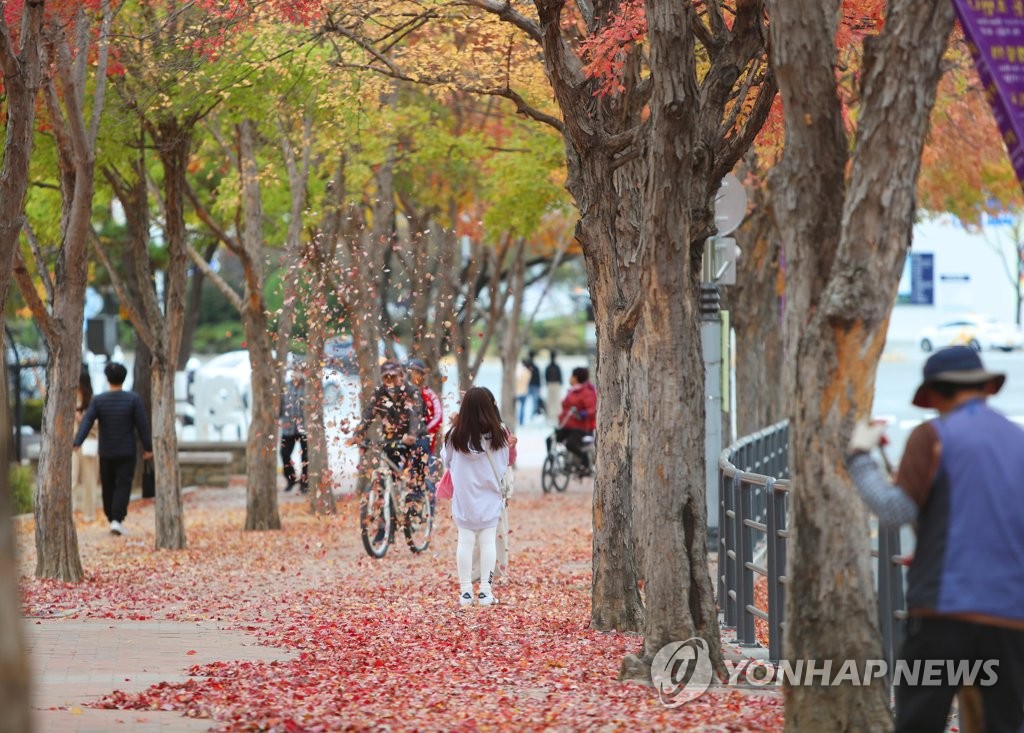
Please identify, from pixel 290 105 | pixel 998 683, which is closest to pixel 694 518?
pixel 998 683

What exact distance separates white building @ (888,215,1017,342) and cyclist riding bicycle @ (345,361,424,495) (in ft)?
174

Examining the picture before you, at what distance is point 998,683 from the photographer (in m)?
5.31

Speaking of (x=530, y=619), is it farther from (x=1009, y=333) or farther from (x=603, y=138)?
(x=1009, y=333)

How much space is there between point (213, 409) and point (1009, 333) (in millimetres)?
35689

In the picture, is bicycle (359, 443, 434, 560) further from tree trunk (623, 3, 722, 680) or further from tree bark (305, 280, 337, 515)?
tree trunk (623, 3, 722, 680)

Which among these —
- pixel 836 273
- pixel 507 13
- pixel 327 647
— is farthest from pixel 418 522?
pixel 836 273

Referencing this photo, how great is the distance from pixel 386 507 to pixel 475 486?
374 centimetres

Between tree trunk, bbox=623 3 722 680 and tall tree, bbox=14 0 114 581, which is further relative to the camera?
tall tree, bbox=14 0 114 581

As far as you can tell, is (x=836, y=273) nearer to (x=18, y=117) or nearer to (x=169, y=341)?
(x=18, y=117)

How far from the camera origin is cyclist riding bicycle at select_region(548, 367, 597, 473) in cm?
2606

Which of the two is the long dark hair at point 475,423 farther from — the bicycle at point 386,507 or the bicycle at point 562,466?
the bicycle at point 562,466

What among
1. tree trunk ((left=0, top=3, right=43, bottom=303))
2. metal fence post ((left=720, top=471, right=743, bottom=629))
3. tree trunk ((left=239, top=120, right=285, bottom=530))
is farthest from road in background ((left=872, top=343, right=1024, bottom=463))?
tree trunk ((left=0, top=3, right=43, bottom=303))

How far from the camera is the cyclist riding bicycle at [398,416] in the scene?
15.8m

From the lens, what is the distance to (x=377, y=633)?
1096cm
